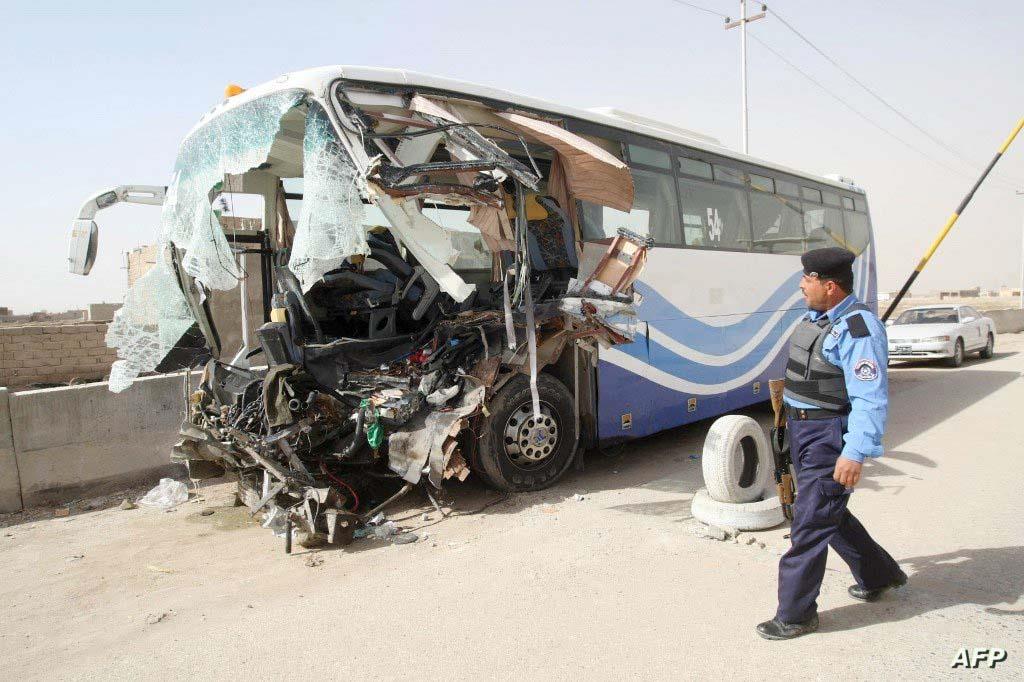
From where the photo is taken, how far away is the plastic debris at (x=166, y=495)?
5824mm

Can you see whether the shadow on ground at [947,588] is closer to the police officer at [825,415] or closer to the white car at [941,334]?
the police officer at [825,415]

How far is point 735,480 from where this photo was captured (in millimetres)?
4680

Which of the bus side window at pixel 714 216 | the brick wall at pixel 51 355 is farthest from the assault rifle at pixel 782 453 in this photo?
the brick wall at pixel 51 355

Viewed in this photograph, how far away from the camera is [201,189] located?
16.5ft

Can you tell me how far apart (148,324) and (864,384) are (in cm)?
517

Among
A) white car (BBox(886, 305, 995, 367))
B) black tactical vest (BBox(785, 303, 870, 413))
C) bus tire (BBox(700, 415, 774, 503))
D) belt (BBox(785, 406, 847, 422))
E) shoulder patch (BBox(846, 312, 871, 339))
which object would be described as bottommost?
white car (BBox(886, 305, 995, 367))

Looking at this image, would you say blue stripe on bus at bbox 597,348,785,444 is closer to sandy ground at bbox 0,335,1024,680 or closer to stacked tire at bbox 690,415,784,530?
sandy ground at bbox 0,335,1024,680

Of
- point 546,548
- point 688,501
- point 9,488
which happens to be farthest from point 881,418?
point 9,488

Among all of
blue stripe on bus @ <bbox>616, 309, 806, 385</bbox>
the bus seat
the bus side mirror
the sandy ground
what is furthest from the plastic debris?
blue stripe on bus @ <bbox>616, 309, 806, 385</bbox>

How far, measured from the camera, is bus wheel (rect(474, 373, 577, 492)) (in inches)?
206

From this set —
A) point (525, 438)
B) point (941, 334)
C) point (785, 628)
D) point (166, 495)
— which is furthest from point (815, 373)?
point (941, 334)

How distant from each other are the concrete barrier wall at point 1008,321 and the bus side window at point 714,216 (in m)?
20.6

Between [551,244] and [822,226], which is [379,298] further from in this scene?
[822,226]

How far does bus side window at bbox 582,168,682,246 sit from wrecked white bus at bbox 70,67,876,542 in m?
0.02
